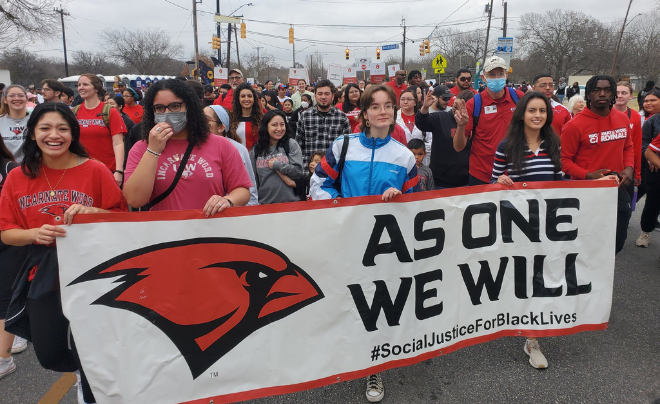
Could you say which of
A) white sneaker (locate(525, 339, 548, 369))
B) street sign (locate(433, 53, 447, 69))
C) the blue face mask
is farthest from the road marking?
street sign (locate(433, 53, 447, 69))

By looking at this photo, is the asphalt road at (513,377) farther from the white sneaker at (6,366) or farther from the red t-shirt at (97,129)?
the red t-shirt at (97,129)

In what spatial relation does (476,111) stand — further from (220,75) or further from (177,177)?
(220,75)

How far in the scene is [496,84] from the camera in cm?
395

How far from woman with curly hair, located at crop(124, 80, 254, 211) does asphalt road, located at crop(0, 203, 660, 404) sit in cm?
139

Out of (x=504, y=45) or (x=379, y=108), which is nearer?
(x=379, y=108)

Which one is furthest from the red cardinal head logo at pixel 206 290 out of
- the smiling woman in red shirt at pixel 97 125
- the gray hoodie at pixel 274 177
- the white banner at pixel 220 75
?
the white banner at pixel 220 75

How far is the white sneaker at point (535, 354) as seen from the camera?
115 inches

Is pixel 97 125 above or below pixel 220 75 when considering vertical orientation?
below

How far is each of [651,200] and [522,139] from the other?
9.50 ft

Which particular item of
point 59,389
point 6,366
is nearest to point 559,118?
point 59,389

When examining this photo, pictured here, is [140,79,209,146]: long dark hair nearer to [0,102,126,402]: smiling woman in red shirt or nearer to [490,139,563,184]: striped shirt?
[0,102,126,402]: smiling woman in red shirt

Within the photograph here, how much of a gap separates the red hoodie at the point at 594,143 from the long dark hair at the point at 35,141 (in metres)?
3.71

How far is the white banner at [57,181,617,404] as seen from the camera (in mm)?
2227

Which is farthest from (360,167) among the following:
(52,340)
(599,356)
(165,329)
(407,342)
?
(599,356)
